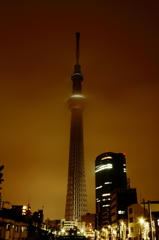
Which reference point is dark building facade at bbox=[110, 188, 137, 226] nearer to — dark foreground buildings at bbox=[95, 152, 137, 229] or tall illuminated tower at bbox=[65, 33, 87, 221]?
tall illuminated tower at bbox=[65, 33, 87, 221]

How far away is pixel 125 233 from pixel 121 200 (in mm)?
21019

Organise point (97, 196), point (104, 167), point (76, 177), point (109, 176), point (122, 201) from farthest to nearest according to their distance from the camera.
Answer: point (97, 196), point (104, 167), point (109, 176), point (76, 177), point (122, 201)

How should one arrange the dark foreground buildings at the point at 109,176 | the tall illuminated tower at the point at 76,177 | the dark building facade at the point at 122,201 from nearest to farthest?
the dark building facade at the point at 122,201 < the tall illuminated tower at the point at 76,177 < the dark foreground buildings at the point at 109,176

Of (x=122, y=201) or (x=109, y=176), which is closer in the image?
(x=122, y=201)

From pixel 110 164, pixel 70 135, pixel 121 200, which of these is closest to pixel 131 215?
pixel 121 200

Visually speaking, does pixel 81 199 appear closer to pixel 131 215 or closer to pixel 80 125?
pixel 80 125

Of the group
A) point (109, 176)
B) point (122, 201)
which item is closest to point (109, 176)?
point (109, 176)

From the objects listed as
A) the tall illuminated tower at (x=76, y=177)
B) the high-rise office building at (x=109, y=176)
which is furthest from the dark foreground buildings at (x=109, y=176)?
the tall illuminated tower at (x=76, y=177)

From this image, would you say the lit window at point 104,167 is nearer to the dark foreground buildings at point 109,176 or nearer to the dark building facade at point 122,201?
the dark foreground buildings at point 109,176

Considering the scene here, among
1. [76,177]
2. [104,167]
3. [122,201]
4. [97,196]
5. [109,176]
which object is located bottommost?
[122,201]

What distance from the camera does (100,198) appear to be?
170 metres

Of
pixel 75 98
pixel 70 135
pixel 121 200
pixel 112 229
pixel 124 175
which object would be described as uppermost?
pixel 75 98

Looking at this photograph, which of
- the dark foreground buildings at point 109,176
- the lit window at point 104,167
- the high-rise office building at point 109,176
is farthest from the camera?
the lit window at point 104,167

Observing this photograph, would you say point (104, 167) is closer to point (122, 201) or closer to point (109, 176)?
point (109, 176)
